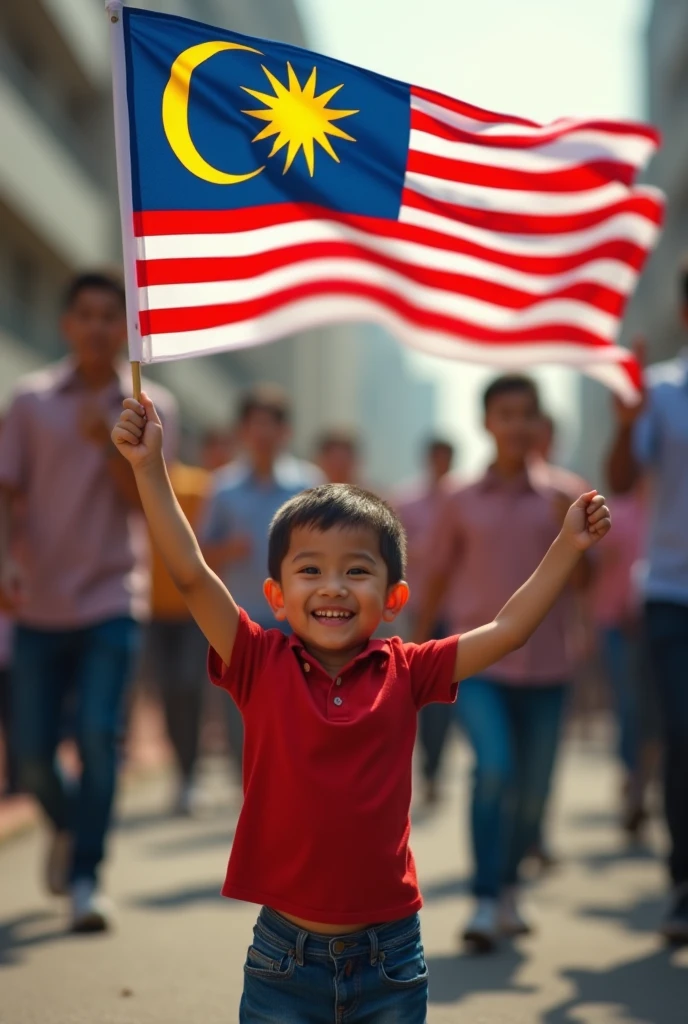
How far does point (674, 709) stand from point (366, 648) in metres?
2.37

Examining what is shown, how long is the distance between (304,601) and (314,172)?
1.75 metres

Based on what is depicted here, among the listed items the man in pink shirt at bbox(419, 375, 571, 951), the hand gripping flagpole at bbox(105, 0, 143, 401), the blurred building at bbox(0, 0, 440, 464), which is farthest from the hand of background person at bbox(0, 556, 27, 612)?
the blurred building at bbox(0, 0, 440, 464)

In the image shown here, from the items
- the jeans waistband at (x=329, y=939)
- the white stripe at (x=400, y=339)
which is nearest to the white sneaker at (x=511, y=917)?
the white stripe at (x=400, y=339)

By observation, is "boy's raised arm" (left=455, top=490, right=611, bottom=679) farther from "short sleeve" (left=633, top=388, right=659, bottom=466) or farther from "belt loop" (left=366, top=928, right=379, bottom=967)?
"short sleeve" (left=633, top=388, right=659, bottom=466)

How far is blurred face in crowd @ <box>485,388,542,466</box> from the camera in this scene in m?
6.36

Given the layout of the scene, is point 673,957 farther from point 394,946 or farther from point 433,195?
point 433,195

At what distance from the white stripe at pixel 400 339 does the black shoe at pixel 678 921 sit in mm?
1750

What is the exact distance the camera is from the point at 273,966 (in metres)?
3.38

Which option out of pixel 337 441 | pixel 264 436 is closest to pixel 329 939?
pixel 264 436

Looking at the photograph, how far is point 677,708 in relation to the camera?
5.70 metres

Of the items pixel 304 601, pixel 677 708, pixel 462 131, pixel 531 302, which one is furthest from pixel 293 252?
pixel 677 708

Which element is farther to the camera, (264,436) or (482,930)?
(264,436)

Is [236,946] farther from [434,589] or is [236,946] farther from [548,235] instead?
[548,235]

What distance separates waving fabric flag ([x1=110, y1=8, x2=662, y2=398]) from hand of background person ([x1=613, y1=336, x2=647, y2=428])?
7cm
